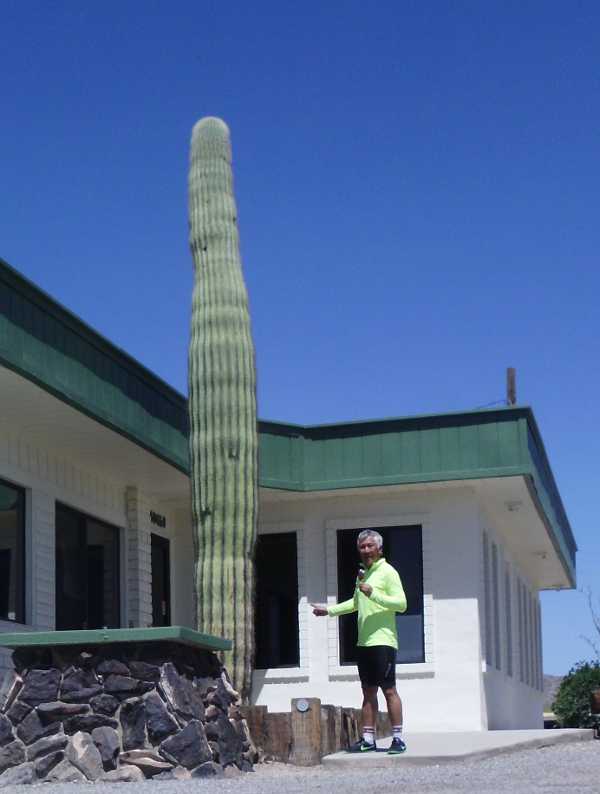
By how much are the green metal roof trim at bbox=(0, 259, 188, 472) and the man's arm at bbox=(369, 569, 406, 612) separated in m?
3.77

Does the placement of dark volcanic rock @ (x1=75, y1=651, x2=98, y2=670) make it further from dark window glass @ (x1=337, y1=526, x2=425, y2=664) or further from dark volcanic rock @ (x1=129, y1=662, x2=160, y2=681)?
dark window glass @ (x1=337, y1=526, x2=425, y2=664)

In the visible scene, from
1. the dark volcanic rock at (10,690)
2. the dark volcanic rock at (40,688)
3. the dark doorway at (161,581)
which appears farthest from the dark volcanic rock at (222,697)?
the dark doorway at (161,581)

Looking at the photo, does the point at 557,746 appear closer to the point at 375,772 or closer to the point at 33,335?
the point at 375,772

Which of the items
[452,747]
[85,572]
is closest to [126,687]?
[452,747]

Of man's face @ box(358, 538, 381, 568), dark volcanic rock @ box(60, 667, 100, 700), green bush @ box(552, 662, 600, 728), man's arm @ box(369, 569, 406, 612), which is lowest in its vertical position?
green bush @ box(552, 662, 600, 728)

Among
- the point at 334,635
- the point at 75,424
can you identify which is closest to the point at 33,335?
the point at 75,424

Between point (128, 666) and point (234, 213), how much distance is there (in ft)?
19.9

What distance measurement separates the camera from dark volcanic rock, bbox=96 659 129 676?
9.96 m

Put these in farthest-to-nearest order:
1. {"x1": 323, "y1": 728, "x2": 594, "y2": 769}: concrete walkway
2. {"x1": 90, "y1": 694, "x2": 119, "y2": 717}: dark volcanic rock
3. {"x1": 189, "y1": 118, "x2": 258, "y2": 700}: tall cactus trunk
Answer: {"x1": 189, "y1": 118, "x2": 258, "y2": 700}: tall cactus trunk < {"x1": 323, "y1": 728, "x2": 594, "y2": 769}: concrete walkway < {"x1": 90, "y1": 694, "x2": 119, "y2": 717}: dark volcanic rock

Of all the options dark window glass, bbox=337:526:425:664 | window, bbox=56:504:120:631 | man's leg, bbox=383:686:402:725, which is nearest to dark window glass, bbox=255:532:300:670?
dark window glass, bbox=337:526:425:664

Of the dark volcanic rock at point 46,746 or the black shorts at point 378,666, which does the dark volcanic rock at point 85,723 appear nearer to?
the dark volcanic rock at point 46,746

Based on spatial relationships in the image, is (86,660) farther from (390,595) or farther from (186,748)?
(390,595)

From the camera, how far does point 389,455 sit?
58.8ft

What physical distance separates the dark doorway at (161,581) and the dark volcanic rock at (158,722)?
9.07 meters
